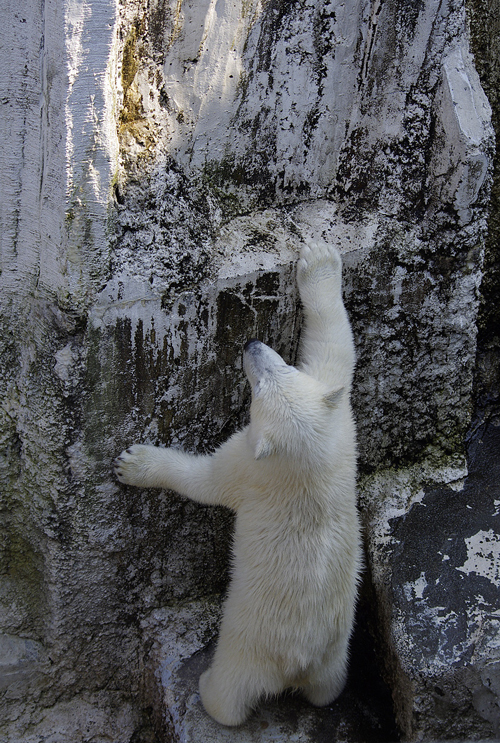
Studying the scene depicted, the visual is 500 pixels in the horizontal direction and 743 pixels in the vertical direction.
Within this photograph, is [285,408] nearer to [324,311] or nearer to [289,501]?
[289,501]

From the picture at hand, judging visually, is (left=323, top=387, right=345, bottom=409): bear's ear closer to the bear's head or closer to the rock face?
the bear's head

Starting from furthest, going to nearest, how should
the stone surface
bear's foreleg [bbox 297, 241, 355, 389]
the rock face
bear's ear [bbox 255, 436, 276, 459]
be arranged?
bear's foreleg [bbox 297, 241, 355, 389], the stone surface, the rock face, bear's ear [bbox 255, 436, 276, 459]

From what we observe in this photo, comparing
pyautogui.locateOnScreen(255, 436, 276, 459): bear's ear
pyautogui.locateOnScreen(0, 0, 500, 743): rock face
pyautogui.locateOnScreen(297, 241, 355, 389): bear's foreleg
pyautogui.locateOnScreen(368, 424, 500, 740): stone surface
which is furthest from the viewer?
pyautogui.locateOnScreen(297, 241, 355, 389): bear's foreleg

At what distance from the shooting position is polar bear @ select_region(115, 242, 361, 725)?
1.95m

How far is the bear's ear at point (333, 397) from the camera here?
6.36 feet

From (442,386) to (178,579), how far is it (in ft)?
4.60

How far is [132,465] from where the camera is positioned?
218 centimetres

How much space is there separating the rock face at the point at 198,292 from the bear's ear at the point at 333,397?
0.50 m

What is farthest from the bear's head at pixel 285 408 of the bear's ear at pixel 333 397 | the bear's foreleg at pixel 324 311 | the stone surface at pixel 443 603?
the stone surface at pixel 443 603

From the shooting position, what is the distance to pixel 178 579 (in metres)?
2.52

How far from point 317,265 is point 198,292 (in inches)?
17.9

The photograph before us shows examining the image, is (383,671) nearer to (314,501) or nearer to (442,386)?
(314,501)

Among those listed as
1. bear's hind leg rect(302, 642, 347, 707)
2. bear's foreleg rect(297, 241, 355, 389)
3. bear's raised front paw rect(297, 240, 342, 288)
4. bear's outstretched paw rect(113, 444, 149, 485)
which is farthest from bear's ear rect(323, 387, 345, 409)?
bear's hind leg rect(302, 642, 347, 707)

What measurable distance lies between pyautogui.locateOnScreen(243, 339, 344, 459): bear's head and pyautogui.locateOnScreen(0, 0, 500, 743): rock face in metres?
0.41
